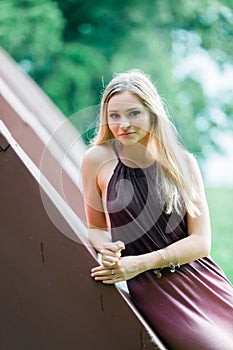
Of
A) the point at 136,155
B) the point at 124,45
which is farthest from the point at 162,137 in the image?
the point at 124,45

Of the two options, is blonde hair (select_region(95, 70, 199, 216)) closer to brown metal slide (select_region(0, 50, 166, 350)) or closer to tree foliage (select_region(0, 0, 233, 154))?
brown metal slide (select_region(0, 50, 166, 350))

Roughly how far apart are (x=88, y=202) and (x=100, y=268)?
0.13 meters

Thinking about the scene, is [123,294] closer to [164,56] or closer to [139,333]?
[139,333]

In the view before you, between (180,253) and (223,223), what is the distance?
3228 mm

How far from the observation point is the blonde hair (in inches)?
27.1

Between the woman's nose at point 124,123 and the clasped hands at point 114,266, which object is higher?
the woman's nose at point 124,123

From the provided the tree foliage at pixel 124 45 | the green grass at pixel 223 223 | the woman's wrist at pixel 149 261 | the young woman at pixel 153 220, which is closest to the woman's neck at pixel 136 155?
the young woman at pixel 153 220

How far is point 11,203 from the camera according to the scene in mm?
600

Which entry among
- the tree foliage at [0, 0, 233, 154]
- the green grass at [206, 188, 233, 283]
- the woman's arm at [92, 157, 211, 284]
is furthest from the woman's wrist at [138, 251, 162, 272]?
the green grass at [206, 188, 233, 283]

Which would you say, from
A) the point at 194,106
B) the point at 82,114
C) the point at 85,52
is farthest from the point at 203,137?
the point at 82,114

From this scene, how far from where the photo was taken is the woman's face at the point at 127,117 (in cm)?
69

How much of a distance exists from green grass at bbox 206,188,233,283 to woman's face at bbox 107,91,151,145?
291cm

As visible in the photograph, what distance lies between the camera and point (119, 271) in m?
0.61

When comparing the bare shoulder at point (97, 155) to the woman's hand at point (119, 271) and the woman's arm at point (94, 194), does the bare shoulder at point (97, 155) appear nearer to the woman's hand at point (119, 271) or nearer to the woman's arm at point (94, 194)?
the woman's arm at point (94, 194)
